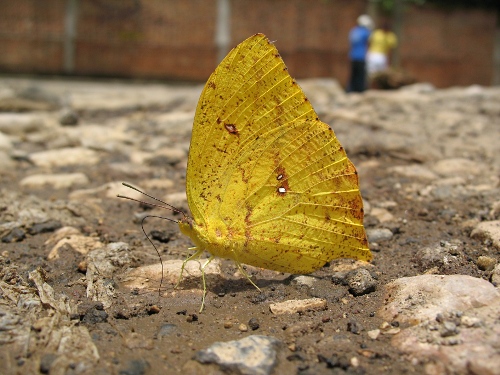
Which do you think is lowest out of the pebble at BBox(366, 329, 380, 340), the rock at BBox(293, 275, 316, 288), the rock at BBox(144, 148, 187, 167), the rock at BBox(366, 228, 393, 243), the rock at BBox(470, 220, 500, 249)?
the rock at BBox(293, 275, 316, 288)

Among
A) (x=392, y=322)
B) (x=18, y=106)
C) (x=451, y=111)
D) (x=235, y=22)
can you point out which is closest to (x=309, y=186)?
(x=392, y=322)

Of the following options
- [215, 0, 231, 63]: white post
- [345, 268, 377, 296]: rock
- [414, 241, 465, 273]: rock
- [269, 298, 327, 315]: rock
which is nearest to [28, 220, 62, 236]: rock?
[269, 298, 327, 315]: rock

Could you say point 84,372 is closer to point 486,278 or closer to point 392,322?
point 392,322

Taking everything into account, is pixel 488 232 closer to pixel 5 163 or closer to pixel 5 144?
pixel 5 163

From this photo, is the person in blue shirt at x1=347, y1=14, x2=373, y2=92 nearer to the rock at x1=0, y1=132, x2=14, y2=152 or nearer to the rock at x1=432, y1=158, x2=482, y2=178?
the rock at x1=432, y1=158, x2=482, y2=178

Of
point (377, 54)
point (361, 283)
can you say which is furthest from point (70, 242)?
point (377, 54)
